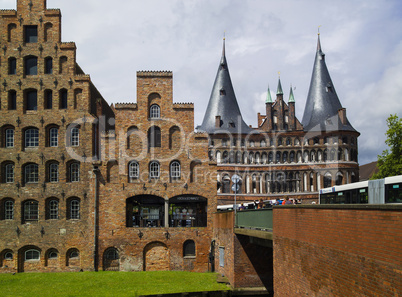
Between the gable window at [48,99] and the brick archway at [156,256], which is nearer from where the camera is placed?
the brick archway at [156,256]

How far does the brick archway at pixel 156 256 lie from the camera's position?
105 feet

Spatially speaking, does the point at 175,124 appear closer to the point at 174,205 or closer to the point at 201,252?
the point at 174,205

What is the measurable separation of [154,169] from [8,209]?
1073 cm

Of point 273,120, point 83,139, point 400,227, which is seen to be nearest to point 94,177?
point 83,139

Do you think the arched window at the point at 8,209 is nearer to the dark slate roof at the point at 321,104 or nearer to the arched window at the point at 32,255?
the arched window at the point at 32,255

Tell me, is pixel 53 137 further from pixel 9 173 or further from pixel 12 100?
pixel 12 100

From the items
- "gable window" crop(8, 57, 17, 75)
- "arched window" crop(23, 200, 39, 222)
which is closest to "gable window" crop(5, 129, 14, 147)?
"gable window" crop(8, 57, 17, 75)

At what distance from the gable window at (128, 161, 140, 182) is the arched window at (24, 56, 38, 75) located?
9.94 m

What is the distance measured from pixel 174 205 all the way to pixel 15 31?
17.4 metres

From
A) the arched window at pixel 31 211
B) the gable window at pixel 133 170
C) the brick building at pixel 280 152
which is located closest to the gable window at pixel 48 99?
the arched window at pixel 31 211

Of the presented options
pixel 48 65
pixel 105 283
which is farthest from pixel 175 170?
pixel 48 65

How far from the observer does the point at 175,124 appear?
33.4 metres

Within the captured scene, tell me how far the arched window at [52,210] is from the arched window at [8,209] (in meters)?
2.61

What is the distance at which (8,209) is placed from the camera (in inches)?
1309
